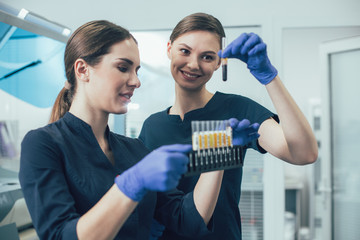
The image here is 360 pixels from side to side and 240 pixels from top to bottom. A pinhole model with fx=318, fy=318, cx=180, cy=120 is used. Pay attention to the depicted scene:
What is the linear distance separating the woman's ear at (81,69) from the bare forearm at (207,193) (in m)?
0.49

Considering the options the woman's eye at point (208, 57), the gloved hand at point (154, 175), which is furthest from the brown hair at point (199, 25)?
the gloved hand at point (154, 175)

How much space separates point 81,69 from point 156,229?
1.98 feet

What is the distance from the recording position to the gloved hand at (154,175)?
70 centimetres

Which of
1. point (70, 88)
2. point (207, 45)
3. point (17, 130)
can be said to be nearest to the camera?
point (70, 88)

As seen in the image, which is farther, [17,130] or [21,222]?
[17,130]

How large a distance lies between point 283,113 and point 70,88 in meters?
0.70

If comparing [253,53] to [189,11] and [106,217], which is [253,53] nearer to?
[106,217]

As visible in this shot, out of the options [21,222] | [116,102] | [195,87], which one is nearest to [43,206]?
[116,102]

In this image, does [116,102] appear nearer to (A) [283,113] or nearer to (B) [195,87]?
(B) [195,87]

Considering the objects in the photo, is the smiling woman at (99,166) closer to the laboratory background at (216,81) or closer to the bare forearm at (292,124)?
the bare forearm at (292,124)

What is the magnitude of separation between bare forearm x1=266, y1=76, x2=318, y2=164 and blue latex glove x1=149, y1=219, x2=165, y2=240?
0.52m

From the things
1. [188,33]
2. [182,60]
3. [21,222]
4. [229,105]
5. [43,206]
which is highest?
[188,33]

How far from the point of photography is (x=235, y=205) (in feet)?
4.07

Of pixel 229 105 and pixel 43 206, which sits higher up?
pixel 229 105
